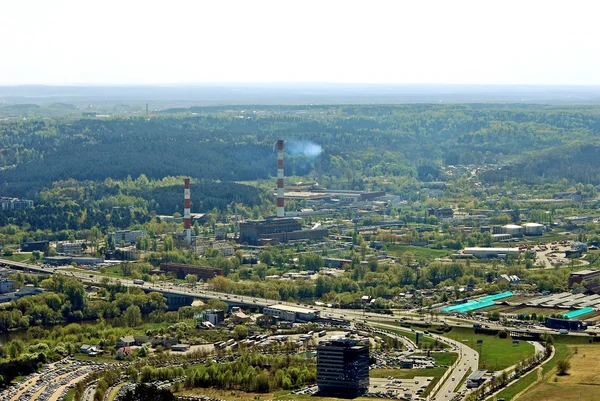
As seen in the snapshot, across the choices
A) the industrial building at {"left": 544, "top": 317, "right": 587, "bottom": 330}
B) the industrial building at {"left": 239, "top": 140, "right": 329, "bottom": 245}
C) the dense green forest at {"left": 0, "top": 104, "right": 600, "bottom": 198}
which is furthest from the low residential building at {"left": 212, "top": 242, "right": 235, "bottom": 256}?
the industrial building at {"left": 544, "top": 317, "right": 587, "bottom": 330}

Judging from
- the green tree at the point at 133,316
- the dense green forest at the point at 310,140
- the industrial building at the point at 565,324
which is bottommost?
the dense green forest at the point at 310,140

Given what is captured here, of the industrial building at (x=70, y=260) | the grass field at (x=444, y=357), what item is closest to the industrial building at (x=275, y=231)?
the industrial building at (x=70, y=260)

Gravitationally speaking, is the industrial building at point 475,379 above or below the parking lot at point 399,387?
above

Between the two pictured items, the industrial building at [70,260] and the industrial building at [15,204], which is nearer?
the industrial building at [70,260]

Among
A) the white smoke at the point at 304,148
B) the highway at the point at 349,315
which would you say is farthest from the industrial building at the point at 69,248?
the white smoke at the point at 304,148

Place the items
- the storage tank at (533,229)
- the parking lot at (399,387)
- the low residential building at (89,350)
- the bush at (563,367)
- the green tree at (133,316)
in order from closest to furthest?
1. the parking lot at (399,387)
2. the bush at (563,367)
3. the low residential building at (89,350)
4. the green tree at (133,316)
5. the storage tank at (533,229)

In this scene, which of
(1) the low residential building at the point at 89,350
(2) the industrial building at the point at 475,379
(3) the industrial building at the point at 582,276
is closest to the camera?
(2) the industrial building at the point at 475,379

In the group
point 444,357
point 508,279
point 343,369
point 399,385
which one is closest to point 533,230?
point 508,279

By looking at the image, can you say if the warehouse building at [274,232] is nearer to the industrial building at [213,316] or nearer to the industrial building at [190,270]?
the industrial building at [190,270]
